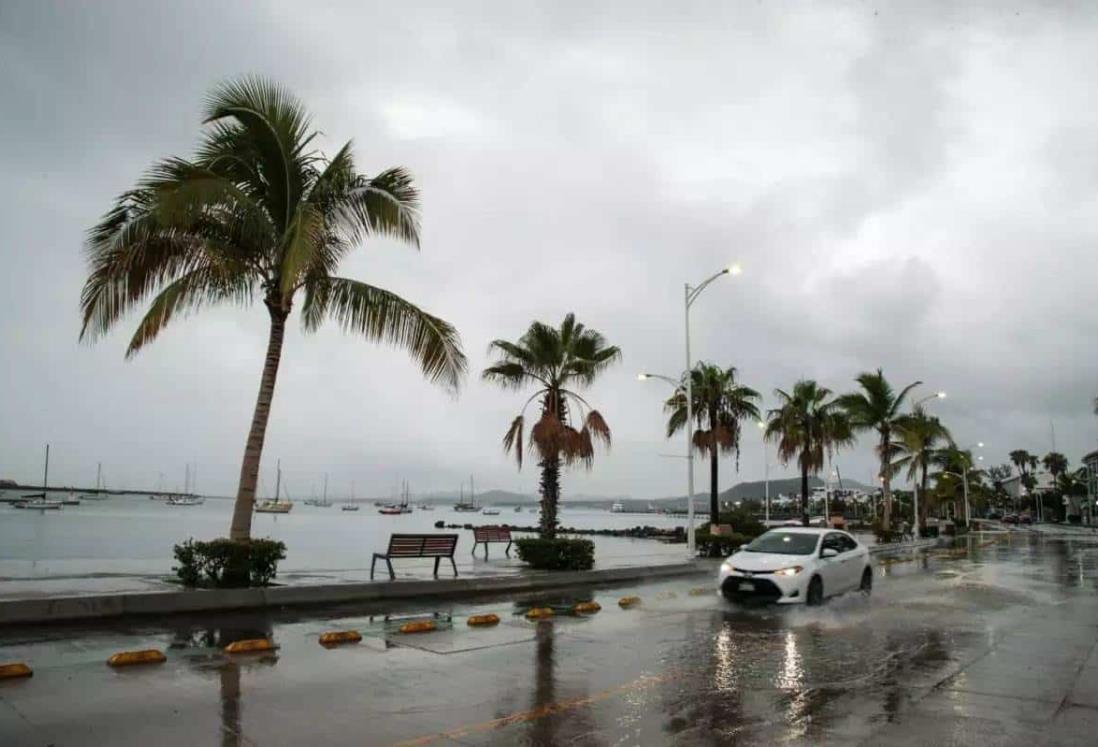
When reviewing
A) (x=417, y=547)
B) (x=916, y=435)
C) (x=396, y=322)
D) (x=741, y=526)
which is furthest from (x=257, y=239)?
(x=916, y=435)

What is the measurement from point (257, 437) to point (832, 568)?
38.1ft

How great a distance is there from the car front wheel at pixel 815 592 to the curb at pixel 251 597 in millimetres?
5630

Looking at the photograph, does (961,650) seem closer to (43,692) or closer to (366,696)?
(366,696)

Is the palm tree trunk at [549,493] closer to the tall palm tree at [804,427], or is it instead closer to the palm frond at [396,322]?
the palm frond at [396,322]

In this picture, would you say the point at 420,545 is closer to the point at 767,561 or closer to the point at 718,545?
the point at 767,561

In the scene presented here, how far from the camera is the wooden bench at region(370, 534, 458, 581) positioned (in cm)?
1700

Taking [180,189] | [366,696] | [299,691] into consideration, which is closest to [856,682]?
[366,696]

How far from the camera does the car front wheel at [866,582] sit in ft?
59.5

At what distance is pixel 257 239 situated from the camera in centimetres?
1404

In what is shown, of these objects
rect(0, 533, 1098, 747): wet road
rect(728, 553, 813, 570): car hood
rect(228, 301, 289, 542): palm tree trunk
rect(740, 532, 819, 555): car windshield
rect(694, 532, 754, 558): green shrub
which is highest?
rect(228, 301, 289, 542): palm tree trunk

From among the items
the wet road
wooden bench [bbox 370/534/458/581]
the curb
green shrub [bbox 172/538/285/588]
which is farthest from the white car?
green shrub [bbox 172/538/285/588]

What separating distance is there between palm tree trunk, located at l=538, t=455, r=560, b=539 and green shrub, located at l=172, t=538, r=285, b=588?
9849mm

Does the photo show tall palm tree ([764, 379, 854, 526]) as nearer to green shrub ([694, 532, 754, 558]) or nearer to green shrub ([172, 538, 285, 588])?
green shrub ([694, 532, 754, 558])

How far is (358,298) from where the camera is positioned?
14.7 metres
